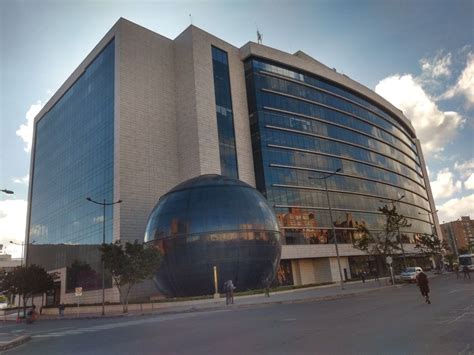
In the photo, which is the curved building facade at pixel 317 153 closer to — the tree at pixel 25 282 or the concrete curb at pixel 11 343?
the tree at pixel 25 282

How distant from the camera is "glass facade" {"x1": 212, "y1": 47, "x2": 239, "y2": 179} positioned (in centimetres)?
5916

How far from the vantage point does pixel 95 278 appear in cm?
5112

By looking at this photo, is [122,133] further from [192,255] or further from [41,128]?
[41,128]

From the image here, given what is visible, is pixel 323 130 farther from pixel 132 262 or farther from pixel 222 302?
pixel 222 302

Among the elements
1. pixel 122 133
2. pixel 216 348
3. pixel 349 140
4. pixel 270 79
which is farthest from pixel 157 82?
pixel 216 348

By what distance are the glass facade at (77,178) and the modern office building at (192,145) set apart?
0.31 m

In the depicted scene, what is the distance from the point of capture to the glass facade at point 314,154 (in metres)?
62.8

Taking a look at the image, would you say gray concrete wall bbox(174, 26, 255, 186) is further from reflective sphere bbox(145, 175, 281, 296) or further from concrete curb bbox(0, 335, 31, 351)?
concrete curb bbox(0, 335, 31, 351)

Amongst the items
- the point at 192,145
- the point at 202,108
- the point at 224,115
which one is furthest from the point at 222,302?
the point at 224,115

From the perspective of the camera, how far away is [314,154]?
69312mm

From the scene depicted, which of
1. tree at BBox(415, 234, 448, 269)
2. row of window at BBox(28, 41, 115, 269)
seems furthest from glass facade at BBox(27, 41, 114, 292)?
tree at BBox(415, 234, 448, 269)

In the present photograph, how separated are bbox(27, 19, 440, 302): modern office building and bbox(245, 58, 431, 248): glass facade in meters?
0.25

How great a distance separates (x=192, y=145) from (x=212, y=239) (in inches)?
1024

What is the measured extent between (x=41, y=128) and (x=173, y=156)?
1829 inches
